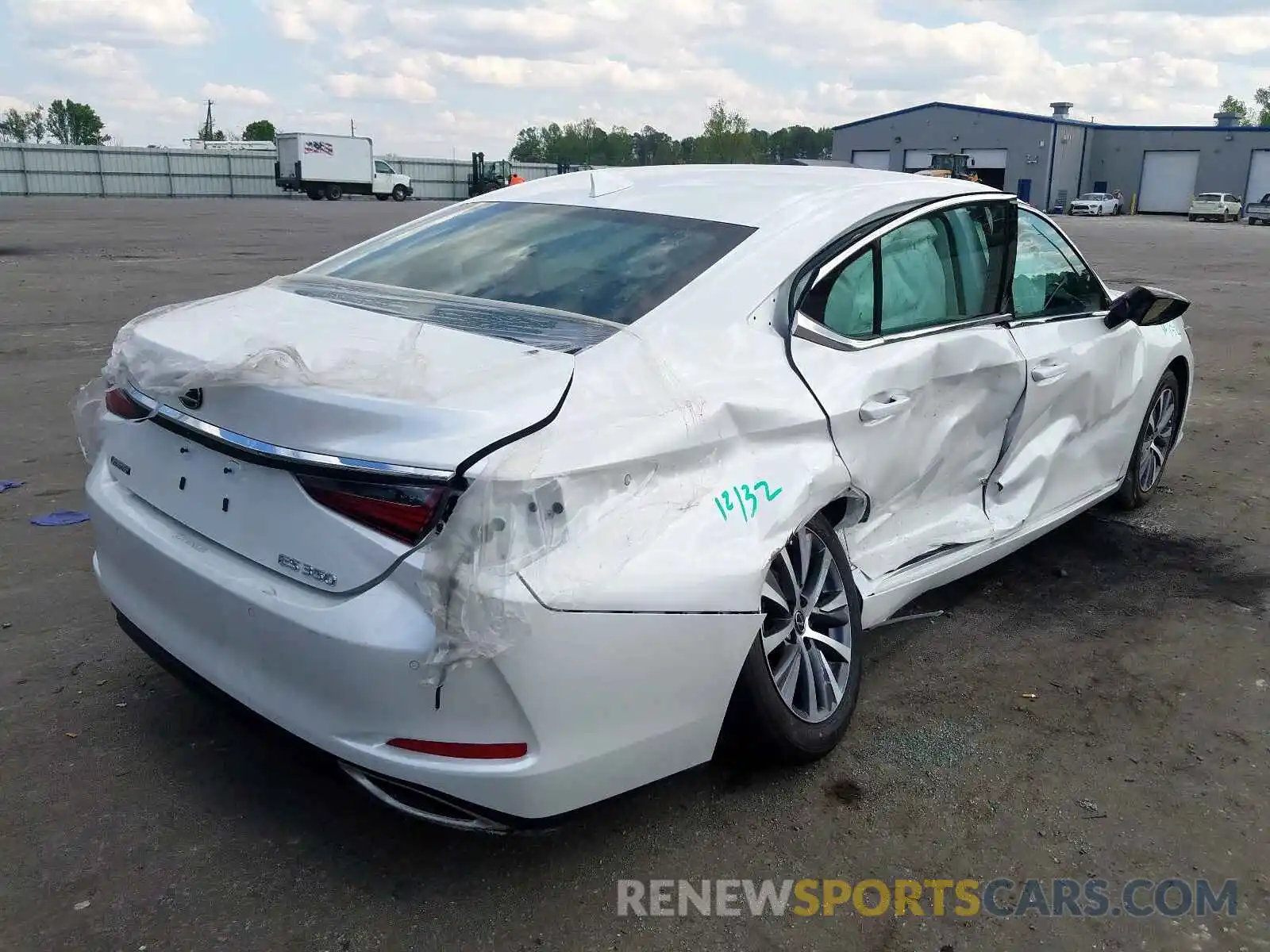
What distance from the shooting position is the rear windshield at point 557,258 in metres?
2.97

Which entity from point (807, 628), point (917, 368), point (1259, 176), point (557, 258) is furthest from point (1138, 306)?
point (1259, 176)

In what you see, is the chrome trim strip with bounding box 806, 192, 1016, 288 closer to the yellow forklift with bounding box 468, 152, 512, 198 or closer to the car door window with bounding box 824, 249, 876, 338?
the car door window with bounding box 824, 249, 876, 338

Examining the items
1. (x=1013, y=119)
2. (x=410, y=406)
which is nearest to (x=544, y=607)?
(x=410, y=406)

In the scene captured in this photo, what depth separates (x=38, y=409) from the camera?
6996 millimetres

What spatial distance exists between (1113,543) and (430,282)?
3392mm

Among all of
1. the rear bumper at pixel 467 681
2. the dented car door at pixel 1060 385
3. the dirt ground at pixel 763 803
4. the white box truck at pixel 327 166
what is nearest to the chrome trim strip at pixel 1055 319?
the dented car door at pixel 1060 385

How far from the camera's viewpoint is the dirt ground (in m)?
2.43

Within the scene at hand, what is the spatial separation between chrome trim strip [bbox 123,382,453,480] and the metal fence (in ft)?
196

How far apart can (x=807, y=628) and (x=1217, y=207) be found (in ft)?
212

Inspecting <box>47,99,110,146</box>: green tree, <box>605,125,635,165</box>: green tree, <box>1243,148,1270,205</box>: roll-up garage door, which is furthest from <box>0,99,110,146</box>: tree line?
<box>1243,148,1270,205</box>: roll-up garage door

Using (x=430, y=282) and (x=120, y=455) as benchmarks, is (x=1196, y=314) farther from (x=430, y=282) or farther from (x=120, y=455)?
(x=120, y=455)

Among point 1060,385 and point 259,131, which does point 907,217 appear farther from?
point 259,131

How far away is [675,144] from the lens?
4008 inches

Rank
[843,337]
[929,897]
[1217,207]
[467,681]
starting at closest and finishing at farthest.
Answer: [467,681] < [929,897] < [843,337] < [1217,207]
